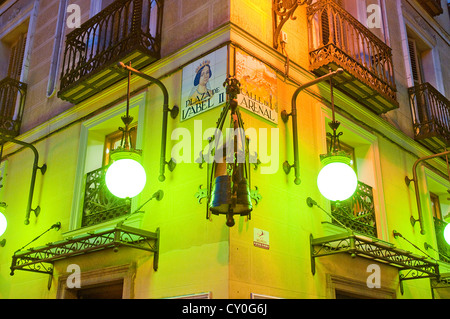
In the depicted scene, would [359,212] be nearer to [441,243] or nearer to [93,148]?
[441,243]

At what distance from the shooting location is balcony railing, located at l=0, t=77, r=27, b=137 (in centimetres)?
1070

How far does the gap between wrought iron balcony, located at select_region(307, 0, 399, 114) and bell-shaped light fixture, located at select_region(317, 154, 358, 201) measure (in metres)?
2.28

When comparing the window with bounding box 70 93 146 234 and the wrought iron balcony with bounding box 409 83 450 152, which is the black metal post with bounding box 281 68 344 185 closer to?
Result: the window with bounding box 70 93 146 234

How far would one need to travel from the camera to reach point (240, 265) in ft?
20.5

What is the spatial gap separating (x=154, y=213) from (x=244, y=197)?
7.42 ft

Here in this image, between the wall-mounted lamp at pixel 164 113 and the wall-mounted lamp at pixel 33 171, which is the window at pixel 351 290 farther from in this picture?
the wall-mounted lamp at pixel 33 171

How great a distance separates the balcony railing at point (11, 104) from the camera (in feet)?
35.1

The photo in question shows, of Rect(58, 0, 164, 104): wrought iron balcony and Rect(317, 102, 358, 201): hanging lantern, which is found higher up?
Rect(58, 0, 164, 104): wrought iron balcony

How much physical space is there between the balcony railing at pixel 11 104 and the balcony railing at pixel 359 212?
6.60m

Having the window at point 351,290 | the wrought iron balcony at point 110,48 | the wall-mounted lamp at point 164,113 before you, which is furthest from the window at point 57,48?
the window at point 351,290

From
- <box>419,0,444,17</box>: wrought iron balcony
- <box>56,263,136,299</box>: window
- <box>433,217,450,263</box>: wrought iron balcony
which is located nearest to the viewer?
<box>56,263,136,299</box>: window

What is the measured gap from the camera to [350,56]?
883cm

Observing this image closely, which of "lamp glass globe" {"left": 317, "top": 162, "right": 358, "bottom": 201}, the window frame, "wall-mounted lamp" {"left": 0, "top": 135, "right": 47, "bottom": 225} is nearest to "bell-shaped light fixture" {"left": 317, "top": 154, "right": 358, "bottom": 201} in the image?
"lamp glass globe" {"left": 317, "top": 162, "right": 358, "bottom": 201}
